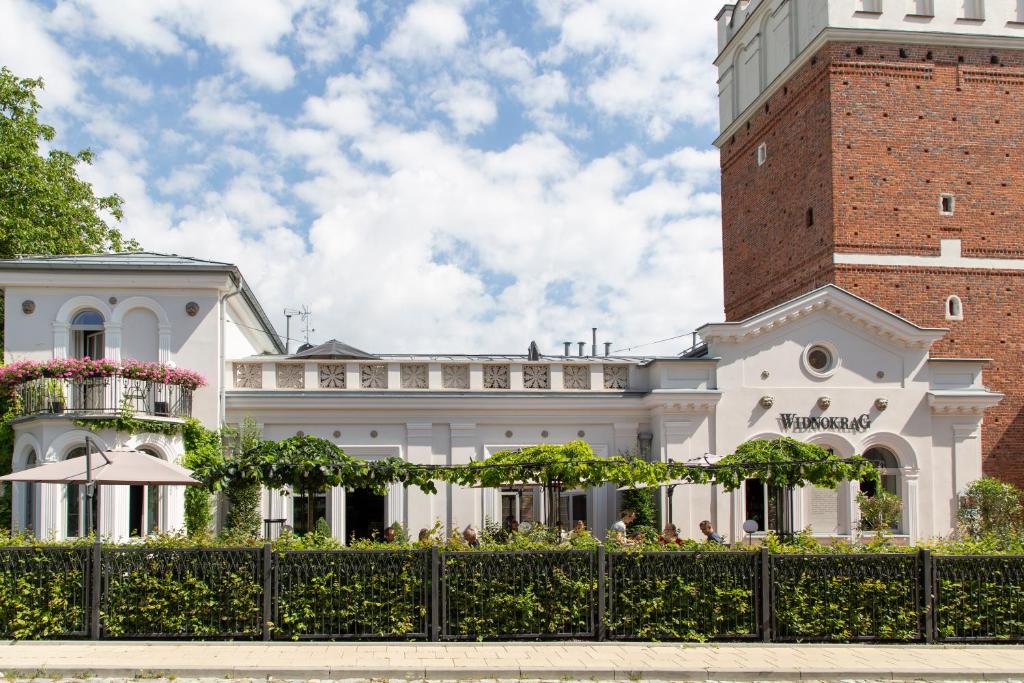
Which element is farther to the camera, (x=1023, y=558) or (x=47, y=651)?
(x=1023, y=558)

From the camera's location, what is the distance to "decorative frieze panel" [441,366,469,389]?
85.5ft

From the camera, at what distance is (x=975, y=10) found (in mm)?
30453

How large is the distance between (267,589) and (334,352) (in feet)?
48.2

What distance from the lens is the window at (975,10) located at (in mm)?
30266

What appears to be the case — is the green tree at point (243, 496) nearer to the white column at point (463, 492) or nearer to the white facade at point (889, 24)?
the white column at point (463, 492)

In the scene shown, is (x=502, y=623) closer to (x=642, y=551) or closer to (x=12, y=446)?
(x=642, y=551)

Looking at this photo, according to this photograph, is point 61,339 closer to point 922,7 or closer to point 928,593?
point 928,593

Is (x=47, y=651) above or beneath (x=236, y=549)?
beneath

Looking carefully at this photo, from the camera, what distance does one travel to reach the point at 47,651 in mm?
13102

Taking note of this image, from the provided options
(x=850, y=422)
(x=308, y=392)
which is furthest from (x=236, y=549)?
(x=850, y=422)

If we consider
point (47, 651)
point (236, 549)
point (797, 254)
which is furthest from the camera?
point (797, 254)

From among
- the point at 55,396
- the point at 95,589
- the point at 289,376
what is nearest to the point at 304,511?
the point at 289,376

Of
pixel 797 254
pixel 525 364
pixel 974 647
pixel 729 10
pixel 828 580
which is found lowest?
pixel 974 647

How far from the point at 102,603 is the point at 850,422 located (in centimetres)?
1833
